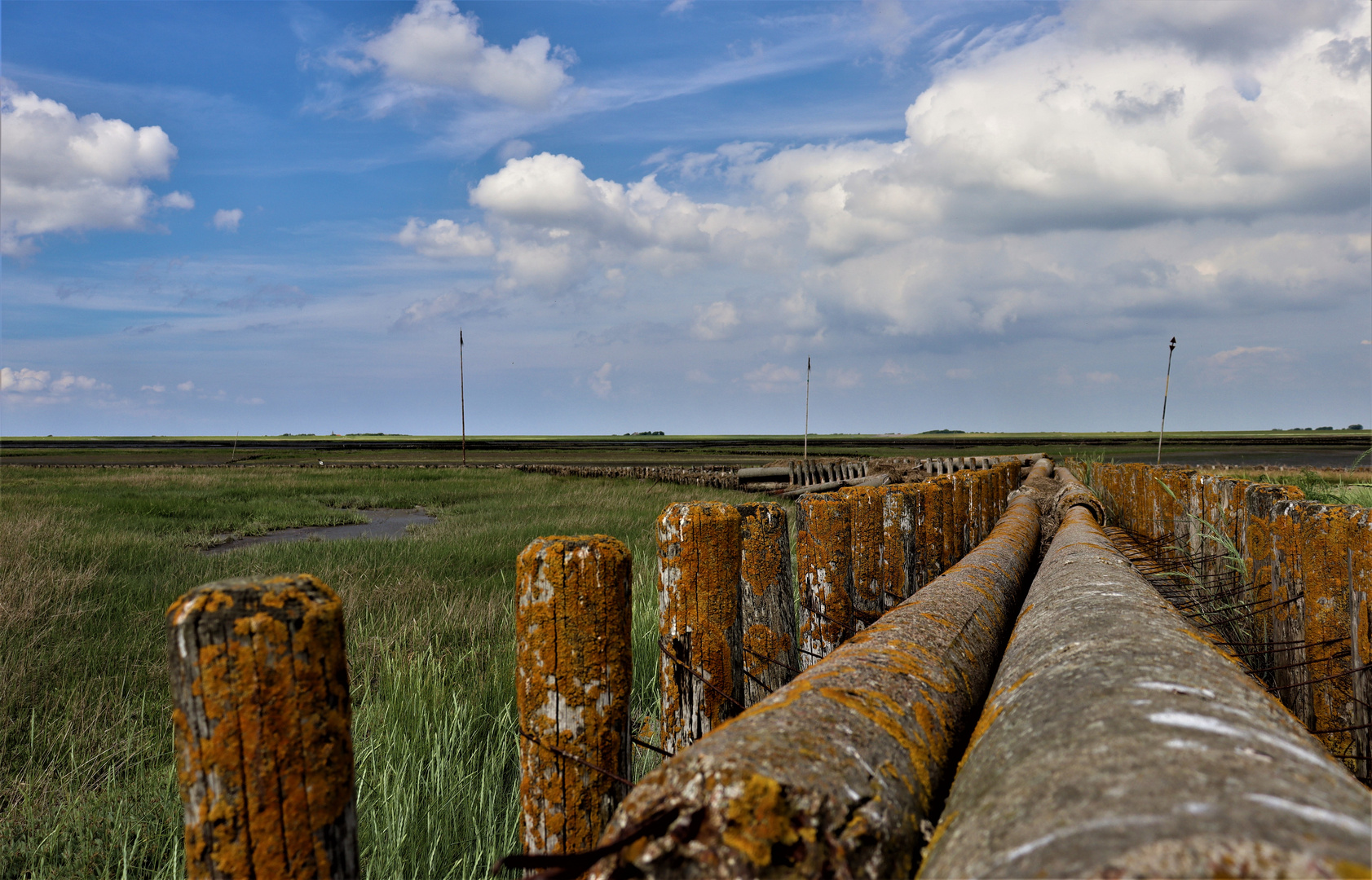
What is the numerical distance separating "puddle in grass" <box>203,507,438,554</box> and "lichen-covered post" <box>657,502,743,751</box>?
929cm

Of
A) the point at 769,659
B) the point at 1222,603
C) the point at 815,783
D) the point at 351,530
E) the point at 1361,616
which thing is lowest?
the point at 351,530

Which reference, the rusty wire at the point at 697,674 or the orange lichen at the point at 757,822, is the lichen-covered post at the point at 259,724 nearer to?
the orange lichen at the point at 757,822

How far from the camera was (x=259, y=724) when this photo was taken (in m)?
0.93

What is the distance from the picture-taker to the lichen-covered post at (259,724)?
0.91 meters

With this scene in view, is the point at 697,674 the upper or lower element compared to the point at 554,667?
lower

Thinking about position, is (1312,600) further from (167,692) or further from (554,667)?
(167,692)

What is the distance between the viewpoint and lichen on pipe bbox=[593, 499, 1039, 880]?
0.83 metres

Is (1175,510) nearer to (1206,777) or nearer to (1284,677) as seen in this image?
(1284,677)

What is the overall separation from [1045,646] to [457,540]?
367 inches

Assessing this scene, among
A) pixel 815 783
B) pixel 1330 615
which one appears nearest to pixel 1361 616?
pixel 1330 615

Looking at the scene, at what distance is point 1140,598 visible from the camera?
5.52 ft

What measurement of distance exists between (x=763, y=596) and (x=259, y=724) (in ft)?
4.51

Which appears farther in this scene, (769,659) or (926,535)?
(926,535)

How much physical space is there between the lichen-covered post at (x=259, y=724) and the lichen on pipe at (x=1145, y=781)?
80cm
